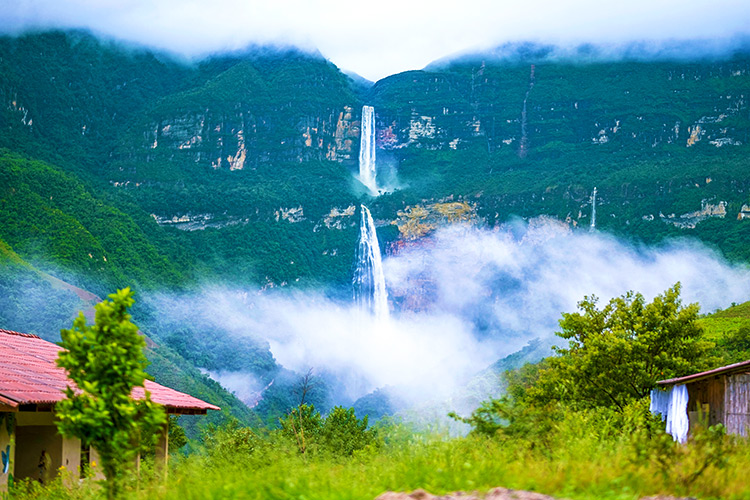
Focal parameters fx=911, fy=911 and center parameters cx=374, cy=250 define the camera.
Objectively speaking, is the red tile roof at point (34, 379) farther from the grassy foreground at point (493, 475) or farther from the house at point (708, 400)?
the house at point (708, 400)

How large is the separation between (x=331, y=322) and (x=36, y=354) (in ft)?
320

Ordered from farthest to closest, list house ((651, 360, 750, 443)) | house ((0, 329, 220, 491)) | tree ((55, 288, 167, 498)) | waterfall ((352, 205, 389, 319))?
waterfall ((352, 205, 389, 319)), house ((651, 360, 750, 443)), house ((0, 329, 220, 491)), tree ((55, 288, 167, 498))

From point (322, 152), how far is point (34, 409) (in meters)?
128

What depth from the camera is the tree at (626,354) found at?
24891 mm

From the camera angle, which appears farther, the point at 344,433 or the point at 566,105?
the point at 566,105

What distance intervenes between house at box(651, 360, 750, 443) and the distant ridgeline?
70.3 meters

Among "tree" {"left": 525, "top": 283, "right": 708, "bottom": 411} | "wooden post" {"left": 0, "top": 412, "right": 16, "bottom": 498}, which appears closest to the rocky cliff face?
"tree" {"left": 525, "top": 283, "right": 708, "bottom": 411}

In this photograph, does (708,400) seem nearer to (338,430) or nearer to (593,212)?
(338,430)

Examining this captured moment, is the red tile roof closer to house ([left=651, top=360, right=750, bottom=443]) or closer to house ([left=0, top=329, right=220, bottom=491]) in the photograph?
house ([left=0, top=329, right=220, bottom=491])

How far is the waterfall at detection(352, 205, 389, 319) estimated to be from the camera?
115 metres

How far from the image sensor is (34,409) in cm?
1333

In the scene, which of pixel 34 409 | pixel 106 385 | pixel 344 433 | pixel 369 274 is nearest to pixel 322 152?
pixel 369 274

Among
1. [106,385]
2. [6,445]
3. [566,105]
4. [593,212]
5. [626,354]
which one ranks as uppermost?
[566,105]

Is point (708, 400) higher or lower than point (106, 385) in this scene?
lower
